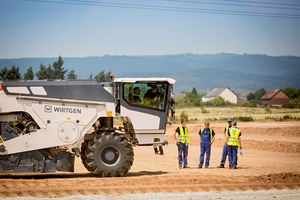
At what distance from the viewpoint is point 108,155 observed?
12258 millimetres

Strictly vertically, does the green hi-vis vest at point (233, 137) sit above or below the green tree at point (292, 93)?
below

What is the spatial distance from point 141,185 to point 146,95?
10.7 ft

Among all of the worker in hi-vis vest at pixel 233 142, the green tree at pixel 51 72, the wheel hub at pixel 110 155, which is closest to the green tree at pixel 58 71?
the green tree at pixel 51 72

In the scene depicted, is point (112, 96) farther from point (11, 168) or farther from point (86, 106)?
point (11, 168)

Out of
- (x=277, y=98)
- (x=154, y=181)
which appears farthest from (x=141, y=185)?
(x=277, y=98)

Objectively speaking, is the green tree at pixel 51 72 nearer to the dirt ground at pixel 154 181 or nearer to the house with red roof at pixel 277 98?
the dirt ground at pixel 154 181

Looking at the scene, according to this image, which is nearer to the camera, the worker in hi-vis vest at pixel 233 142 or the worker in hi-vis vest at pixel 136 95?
the worker in hi-vis vest at pixel 136 95

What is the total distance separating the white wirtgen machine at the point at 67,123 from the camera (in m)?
11.8

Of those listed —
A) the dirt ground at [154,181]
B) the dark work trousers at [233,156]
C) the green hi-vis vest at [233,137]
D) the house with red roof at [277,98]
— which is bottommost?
the dirt ground at [154,181]

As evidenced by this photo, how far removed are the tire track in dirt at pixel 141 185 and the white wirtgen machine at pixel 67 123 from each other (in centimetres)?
66

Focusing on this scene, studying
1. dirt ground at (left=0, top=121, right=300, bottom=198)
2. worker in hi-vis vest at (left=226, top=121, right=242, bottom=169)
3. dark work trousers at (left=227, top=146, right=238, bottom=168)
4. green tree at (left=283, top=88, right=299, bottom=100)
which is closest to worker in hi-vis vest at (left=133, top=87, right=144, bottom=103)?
dirt ground at (left=0, top=121, right=300, bottom=198)

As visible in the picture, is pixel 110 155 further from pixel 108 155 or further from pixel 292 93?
pixel 292 93

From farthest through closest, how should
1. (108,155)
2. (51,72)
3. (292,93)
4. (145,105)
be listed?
(292,93)
(51,72)
(145,105)
(108,155)

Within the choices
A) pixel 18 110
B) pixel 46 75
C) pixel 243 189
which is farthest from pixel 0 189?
pixel 46 75
